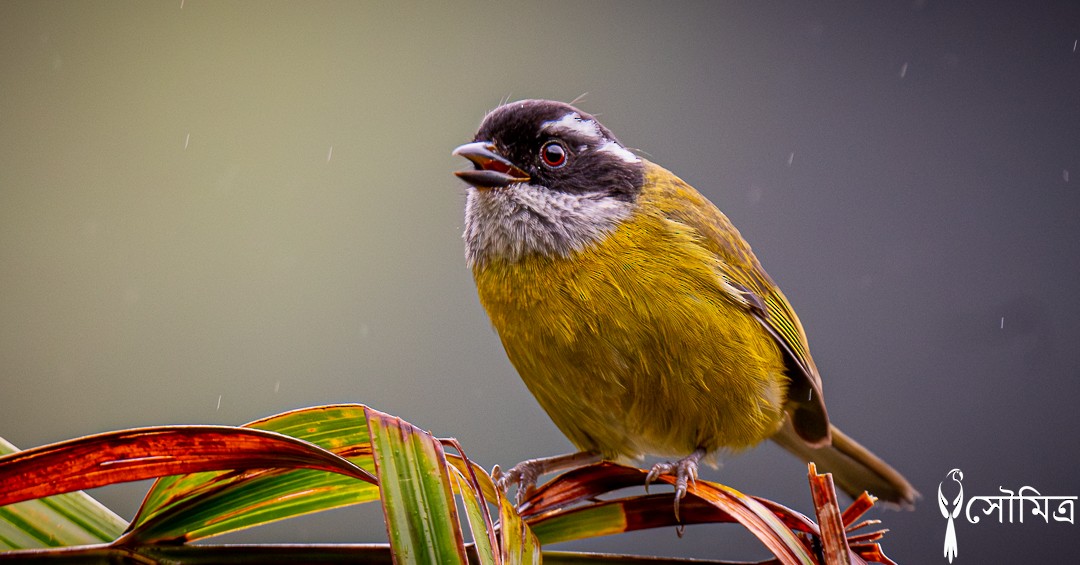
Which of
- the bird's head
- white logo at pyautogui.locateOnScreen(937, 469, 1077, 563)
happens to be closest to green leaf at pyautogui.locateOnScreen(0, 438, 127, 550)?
the bird's head

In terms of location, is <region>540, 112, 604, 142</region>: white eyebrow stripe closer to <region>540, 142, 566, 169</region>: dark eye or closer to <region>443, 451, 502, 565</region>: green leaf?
<region>540, 142, 566, 169</region>: dark eye

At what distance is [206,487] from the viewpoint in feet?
3.37

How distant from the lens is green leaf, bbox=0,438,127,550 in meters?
0.96

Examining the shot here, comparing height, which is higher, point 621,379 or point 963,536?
point 621,379

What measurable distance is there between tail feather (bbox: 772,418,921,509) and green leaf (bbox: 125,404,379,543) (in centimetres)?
214

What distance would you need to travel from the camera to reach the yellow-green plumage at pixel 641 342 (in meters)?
2.11

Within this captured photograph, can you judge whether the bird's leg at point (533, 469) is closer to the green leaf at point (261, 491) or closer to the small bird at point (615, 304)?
the small bird at point (615, 304)

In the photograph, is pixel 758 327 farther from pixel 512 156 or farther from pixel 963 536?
pixel 963 536

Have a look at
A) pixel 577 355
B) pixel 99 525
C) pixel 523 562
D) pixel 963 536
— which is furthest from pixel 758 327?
pixel 963 536

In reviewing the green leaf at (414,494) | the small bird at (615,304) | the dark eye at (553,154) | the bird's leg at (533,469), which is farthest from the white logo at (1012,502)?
the green leaf at (414,494)

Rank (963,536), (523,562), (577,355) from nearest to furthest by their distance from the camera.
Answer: (523,562), (577,355), (963,536)

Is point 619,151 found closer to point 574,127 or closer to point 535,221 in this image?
point 574,127

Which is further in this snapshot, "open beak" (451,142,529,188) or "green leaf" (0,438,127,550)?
"open beak" (451,142,529,188)

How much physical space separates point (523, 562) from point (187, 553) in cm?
36
